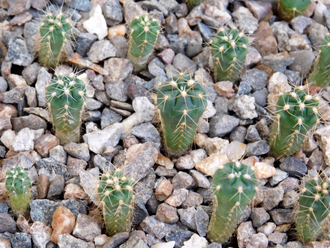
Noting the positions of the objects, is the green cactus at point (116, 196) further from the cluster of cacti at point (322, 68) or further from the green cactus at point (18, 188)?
the cluster of cacti at point (322, 68)

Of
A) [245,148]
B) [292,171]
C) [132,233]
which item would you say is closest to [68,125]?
[132,233]

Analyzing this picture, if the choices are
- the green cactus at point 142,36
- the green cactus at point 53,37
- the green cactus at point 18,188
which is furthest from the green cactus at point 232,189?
the green cactus at point 53,37

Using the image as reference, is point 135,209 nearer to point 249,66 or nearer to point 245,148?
point 245,148

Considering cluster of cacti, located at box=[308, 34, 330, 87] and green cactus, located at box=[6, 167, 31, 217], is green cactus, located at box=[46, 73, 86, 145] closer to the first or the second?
green cactus, located at box=[6, 167, 31, 217]

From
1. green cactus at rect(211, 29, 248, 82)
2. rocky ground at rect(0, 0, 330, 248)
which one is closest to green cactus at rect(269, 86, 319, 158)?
rocky ground at rect(0, 0, 330, 248)

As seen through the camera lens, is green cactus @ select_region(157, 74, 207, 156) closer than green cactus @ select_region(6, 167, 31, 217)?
No

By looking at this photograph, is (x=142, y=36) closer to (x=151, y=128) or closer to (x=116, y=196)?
(x=151, y=128)

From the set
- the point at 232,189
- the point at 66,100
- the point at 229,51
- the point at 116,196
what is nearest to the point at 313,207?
the point at 232,189
